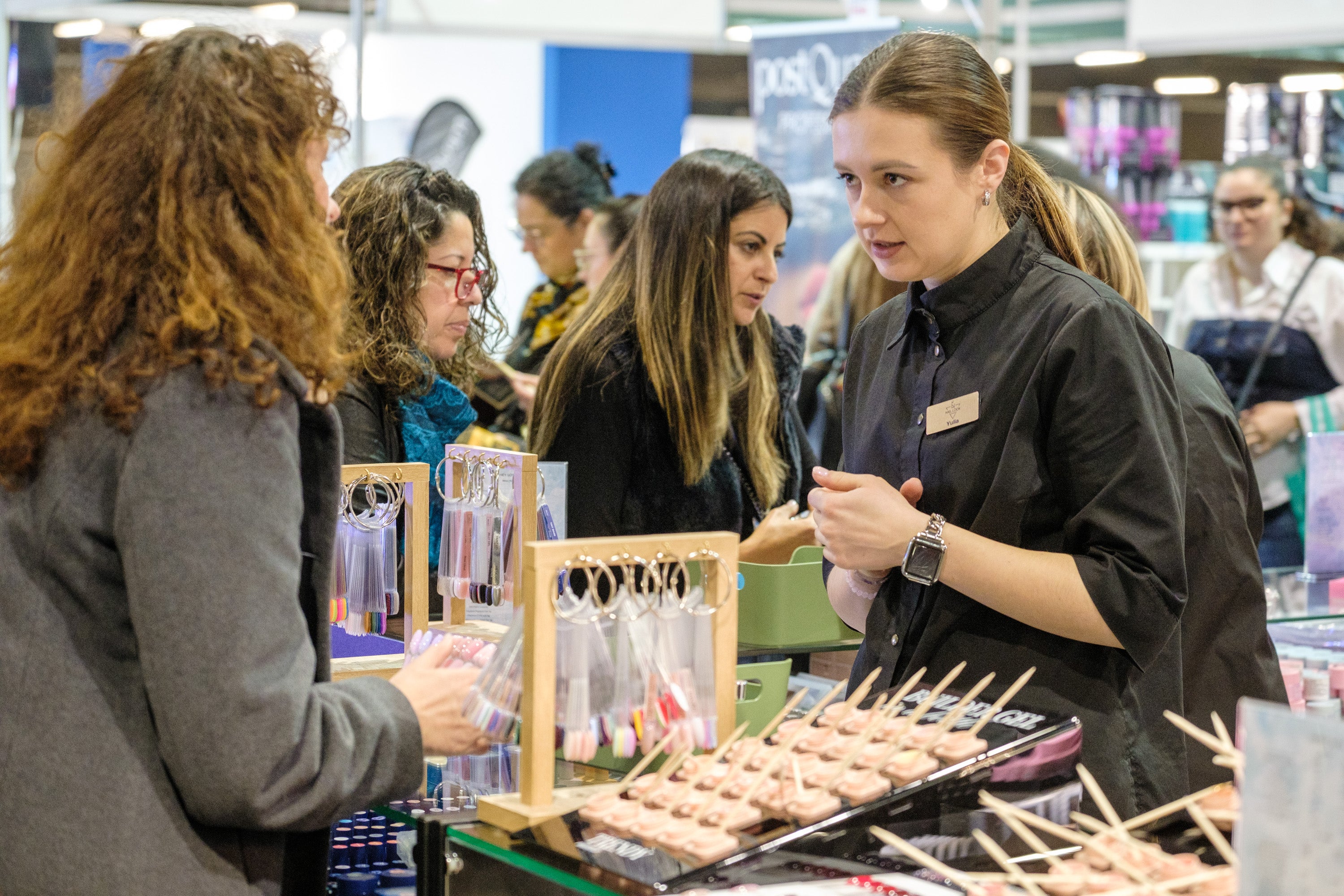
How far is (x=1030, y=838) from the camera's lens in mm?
1300

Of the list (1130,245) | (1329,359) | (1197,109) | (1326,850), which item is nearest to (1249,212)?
(1329,359)

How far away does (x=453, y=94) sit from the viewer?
6672 millimetres

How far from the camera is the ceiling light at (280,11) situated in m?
6.56

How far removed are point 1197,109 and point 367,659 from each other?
547 cm

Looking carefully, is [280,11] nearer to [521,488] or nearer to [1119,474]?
[521,488]

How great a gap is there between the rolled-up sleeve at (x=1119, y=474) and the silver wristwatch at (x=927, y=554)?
0.16 metres

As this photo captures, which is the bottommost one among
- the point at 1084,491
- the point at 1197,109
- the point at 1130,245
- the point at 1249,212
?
the point at 1084,491

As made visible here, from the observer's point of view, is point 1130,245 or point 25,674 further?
point 1130,245

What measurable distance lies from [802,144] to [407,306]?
3.09 m

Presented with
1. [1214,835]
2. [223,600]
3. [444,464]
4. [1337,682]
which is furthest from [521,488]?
[1337,682]

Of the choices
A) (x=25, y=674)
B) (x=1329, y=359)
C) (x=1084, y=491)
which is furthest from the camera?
(x=1329, y=359)

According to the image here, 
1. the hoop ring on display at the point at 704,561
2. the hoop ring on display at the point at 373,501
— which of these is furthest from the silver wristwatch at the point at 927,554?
the hoop ring on display at the point at 373,501

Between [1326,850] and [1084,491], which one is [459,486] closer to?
[1084,491]

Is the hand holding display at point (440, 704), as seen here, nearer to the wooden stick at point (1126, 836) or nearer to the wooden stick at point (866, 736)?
the wooden stick at point (866, 736)
